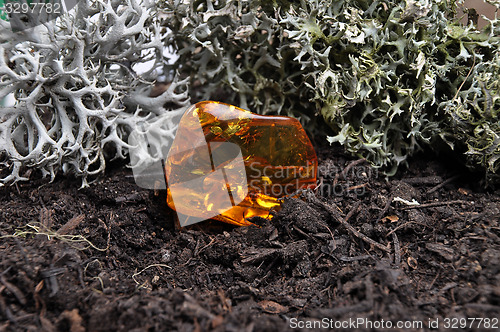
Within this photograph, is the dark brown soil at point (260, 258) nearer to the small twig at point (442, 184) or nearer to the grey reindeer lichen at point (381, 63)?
the small twig at point (442, 184)

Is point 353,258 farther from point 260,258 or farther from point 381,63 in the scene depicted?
point 381,63

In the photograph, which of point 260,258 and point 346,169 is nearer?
point 260,258

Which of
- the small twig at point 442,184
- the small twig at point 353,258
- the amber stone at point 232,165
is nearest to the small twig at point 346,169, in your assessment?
the amber stone at point 232,165

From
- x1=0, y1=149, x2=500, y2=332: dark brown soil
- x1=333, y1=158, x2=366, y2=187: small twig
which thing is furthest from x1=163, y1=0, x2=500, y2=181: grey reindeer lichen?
x1=0, y1=149, x2=500, y2=332: dark brown soil

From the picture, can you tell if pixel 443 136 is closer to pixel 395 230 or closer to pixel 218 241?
pixel 395 230

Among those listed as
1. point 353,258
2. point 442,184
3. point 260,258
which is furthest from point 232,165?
point 442,184

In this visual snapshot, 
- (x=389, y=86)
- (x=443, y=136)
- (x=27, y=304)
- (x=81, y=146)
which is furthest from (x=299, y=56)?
(x=27, y=304)
